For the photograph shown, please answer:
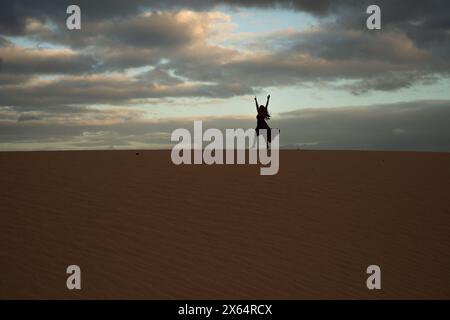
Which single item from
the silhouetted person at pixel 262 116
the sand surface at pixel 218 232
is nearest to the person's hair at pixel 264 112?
the silhouetted person at pixel 262 116

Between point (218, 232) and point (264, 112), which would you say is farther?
point (264, 112)

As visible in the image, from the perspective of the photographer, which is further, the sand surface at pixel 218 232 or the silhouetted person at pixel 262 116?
the silhouetted person at pixel 262 116

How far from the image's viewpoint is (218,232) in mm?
9086

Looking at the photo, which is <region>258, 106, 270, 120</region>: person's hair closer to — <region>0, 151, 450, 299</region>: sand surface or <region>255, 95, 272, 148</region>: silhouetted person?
<region>255, 95, 272, 148</region>: silhouetted person

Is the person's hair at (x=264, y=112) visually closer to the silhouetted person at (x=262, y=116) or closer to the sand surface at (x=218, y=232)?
the silhouetted person at (x=262, y=116)

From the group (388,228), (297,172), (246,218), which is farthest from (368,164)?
(246,218)

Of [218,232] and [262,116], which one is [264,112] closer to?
[262,116]

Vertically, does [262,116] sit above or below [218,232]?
above

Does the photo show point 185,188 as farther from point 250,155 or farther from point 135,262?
point 250,155

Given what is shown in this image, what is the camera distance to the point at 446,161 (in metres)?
17.8

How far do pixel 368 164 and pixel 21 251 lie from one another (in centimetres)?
1066

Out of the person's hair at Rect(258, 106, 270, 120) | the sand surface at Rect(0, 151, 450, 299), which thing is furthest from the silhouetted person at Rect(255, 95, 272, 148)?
the sand surface at Rect(0, 151, 450, 299)

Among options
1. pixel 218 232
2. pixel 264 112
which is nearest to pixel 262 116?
pixel 264 112

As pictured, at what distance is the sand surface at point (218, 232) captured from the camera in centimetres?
743
